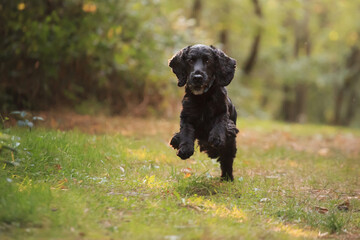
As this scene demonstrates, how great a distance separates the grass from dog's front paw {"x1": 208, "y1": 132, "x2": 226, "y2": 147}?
1.86 feet

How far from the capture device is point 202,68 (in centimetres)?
444

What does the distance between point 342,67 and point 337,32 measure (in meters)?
2.18

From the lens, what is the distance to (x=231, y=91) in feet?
60.8

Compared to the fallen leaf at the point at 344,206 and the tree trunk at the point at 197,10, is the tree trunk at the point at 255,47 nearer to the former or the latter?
the tree trunk at the point at 197,10

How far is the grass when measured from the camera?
3127mm

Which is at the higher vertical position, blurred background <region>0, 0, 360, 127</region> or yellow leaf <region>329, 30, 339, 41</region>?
yellow leaf <region>329, 30, 339, 41</region>

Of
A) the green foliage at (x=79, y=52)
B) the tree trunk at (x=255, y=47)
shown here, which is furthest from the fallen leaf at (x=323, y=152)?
the tree trunk at (x=255, y=47)

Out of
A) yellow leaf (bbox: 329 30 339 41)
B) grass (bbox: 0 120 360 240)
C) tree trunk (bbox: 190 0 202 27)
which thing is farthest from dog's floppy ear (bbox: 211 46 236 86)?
yellow leaf (bbox: 329 30 339 41)

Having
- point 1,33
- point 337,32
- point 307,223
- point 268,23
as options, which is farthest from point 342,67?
point 307,223

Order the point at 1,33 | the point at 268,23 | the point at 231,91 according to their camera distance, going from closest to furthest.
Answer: the point at 1,33
the point at 231,91
the point at 268,23

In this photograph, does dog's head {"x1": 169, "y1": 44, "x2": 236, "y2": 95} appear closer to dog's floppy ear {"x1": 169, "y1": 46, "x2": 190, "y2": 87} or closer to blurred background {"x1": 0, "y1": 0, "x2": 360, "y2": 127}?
dog's floppy ear {"x1": 169, "y1": 46, "x2": 190, "y2": 87}

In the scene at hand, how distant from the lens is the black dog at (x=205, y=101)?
171 inches

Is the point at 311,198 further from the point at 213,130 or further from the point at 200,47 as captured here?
the point at 200,47

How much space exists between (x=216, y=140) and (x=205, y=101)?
511 mm
